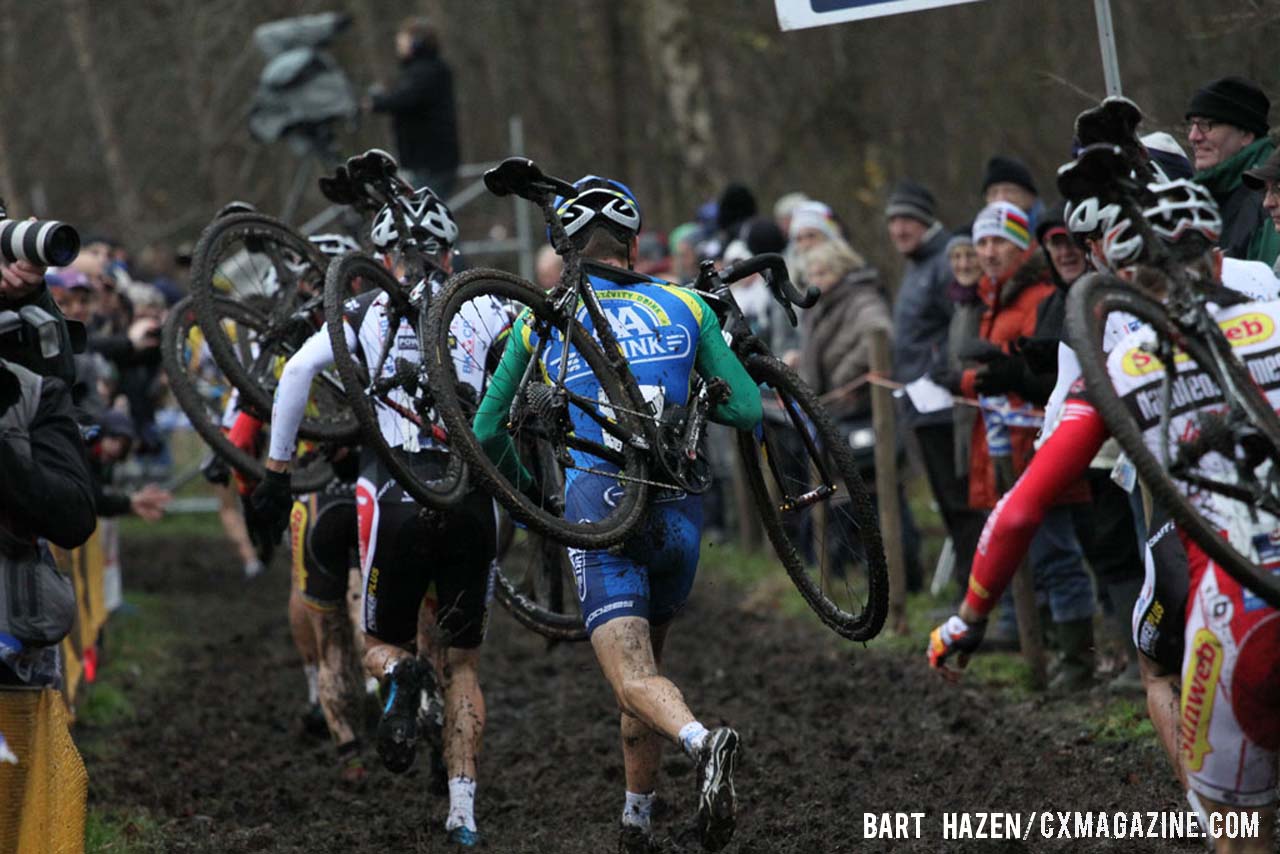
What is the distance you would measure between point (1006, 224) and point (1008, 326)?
525 mm

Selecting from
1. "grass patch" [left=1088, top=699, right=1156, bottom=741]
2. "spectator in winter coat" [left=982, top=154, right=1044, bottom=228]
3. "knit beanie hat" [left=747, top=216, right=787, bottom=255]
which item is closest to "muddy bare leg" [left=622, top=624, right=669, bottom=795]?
"grass patch" [left=1088, top=699, right=1156, bottom=741]

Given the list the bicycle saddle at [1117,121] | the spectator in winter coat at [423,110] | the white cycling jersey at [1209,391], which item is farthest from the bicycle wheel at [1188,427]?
the spectator in winter coat at [423,110]

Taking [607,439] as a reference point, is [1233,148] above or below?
above

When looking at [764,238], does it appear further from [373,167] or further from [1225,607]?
[1225,607]

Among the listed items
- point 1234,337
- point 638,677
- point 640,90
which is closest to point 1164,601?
point 1234,337

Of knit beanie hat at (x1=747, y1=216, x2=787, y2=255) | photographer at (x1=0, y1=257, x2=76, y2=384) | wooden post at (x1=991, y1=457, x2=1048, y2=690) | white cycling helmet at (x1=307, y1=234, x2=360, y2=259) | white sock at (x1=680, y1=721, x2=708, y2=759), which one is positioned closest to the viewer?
photographer at (x1=0, y1=257, x2=76, y2=384)

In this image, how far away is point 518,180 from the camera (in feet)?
19.6

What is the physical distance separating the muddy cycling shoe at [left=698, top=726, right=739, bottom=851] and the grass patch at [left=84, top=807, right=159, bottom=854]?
2.59 m

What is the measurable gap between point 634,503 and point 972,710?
341 centimetres

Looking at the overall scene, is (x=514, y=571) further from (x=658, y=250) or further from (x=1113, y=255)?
(x=1113, y=255)

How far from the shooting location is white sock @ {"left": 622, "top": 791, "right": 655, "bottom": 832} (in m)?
6.20

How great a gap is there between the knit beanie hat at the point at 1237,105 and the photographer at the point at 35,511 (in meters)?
4.79

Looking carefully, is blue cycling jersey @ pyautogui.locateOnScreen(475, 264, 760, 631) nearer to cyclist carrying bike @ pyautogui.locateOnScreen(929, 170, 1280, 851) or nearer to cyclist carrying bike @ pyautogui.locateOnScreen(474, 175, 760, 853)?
cyclist carrying bike @ pyautogui.locateOnScreen(474, 175, 760, 853)

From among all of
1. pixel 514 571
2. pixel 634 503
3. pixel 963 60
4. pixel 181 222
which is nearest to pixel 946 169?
pixel 963 60
